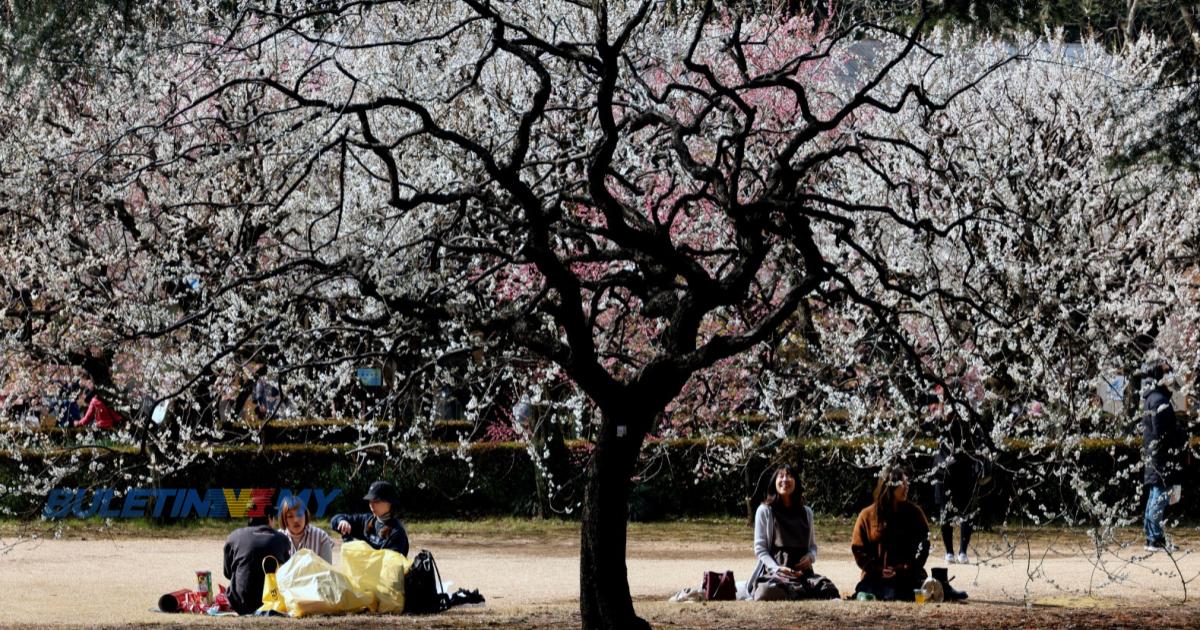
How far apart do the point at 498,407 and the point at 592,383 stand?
1136cm

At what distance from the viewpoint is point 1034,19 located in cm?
842

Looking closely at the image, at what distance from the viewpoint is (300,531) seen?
1025 cm

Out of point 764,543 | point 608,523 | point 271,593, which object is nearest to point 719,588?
point 764,543

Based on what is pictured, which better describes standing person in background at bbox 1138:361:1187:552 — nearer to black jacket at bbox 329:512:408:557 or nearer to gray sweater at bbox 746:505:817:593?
gray sweater at bbox 746:505:817:593

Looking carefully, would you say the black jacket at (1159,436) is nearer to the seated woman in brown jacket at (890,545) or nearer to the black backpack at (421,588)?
the seated woman in brown jacket at (890,545)

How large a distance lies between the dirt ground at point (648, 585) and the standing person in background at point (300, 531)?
0.90m

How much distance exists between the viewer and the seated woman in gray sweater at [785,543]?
1027 cm

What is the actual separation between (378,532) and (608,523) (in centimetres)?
325

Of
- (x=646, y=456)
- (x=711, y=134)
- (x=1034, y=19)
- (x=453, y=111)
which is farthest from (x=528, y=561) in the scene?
(x=1034, y=19)

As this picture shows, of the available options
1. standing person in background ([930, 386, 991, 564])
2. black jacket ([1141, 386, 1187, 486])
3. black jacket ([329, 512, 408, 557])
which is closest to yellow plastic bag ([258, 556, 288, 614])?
black jacket ([329, 512, 408, 557])

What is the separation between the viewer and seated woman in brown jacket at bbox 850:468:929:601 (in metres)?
10.2

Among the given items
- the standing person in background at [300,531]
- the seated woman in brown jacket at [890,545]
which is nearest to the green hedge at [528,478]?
the seated woman in brown jacket at [890,545]

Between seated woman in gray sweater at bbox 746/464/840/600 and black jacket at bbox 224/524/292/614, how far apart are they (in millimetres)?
3066

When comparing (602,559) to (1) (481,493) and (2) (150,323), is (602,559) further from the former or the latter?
(1) (481,493)
